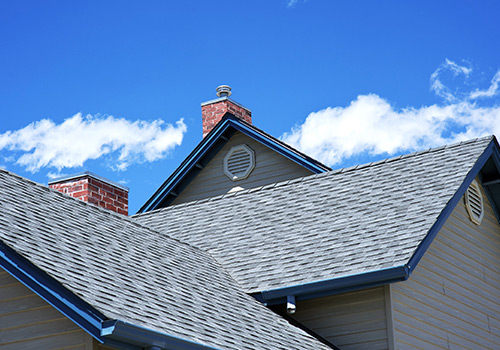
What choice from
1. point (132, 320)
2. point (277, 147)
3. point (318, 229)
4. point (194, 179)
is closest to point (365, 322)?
point (318, 229)

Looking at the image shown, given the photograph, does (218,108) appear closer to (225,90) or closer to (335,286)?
(225,90)

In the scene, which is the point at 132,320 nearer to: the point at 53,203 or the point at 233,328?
the point at 233,328

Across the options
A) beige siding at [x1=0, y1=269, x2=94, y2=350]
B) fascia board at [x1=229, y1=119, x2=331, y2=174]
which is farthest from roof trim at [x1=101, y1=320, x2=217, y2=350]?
fascia board at [x1=229, y1=119, x2=331, y2=174]

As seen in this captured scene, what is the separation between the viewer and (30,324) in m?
8.37

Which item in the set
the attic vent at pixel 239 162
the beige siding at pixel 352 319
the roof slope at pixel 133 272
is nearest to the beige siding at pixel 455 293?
the beige siding at pixel 352 319

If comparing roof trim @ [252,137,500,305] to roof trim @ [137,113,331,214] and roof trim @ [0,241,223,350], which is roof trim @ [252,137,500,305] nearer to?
roof trim @ [0,241,223,350]

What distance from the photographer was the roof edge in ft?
36.1

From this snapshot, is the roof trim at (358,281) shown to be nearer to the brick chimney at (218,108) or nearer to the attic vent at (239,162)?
the attic vent at (239,162)

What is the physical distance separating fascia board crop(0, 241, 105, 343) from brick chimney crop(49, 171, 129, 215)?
7669 mm

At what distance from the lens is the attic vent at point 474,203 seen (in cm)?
1450

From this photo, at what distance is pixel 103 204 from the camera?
651 inches

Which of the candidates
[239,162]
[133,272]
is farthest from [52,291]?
[239,162]

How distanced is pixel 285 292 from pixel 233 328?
2083mm

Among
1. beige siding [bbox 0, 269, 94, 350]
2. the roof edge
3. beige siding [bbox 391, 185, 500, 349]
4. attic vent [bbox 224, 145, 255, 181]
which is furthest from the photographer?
attic vent [bbox 224, 145, 255, 181]
